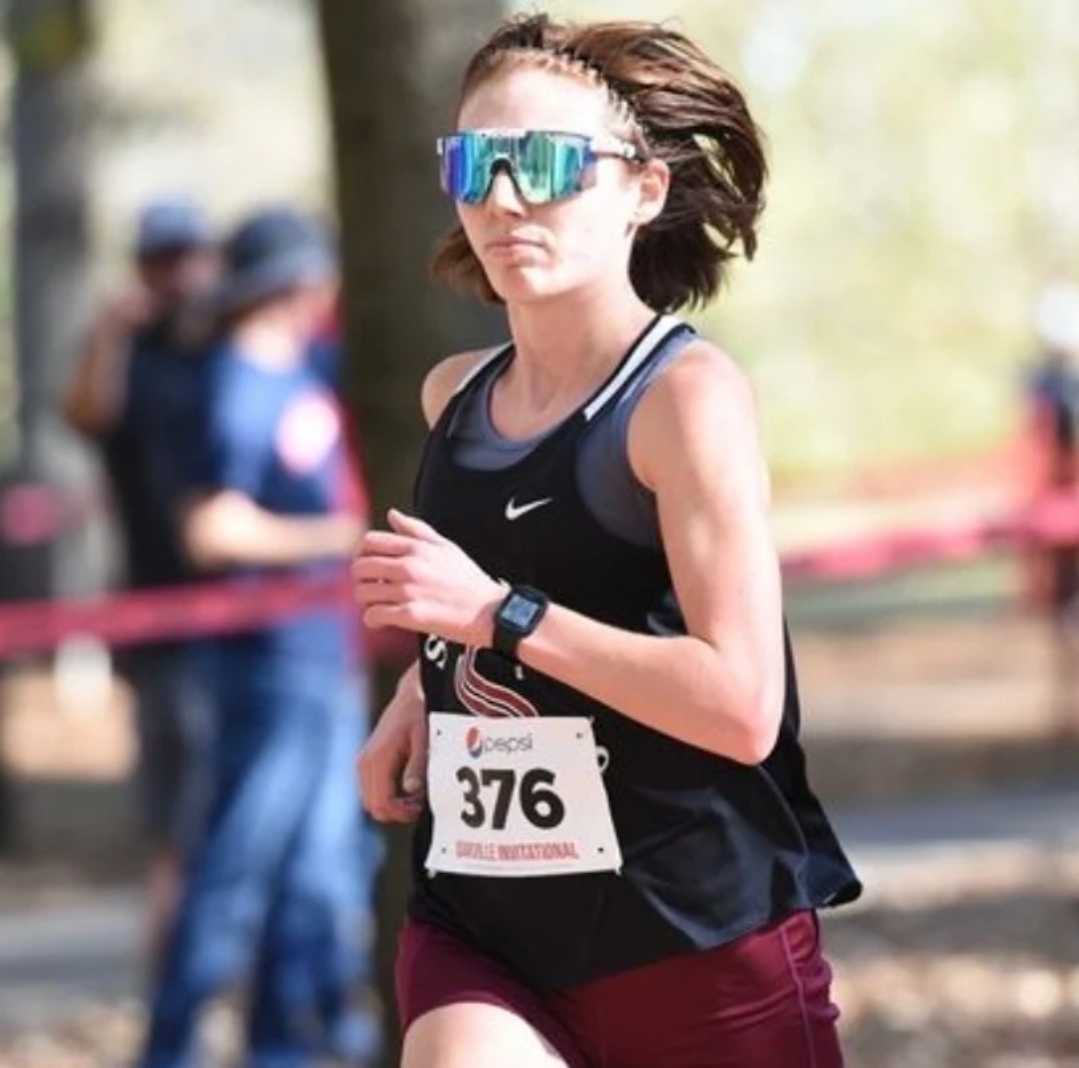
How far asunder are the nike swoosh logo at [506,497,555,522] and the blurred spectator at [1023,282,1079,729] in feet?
42.4

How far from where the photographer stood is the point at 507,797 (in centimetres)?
433

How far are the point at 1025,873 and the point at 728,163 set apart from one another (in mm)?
7991

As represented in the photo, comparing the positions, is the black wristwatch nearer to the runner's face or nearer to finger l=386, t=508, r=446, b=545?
finger l=386, t=508, r=446, b=545

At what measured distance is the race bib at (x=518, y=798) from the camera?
426 centimetres

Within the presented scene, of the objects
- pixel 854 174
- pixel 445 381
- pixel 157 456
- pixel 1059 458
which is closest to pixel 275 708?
pixel 157 456

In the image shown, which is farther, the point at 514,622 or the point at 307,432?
the point at 307,432

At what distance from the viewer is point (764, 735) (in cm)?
414

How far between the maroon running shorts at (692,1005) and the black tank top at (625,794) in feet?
0.08

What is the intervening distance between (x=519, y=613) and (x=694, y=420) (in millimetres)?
289

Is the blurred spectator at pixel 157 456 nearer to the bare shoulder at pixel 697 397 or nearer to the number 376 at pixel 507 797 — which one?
the number 376 at pixel 507 797

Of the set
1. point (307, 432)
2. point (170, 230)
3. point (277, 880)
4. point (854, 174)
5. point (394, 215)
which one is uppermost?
Answer: point (394, 215)

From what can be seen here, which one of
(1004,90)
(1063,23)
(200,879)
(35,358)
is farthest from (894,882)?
(1004,90)

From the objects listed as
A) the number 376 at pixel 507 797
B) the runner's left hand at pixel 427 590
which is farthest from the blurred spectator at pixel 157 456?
the runner's left hand at pixel 427 590

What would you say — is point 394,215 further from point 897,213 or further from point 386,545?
point 897,213
